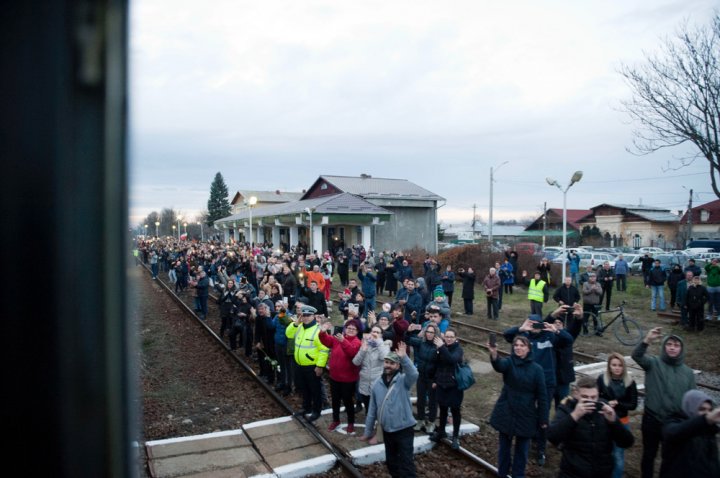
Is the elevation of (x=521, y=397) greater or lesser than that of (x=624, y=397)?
lesser

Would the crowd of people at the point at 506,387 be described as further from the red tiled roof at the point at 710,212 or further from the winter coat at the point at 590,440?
the red tiled roof at the point at 710,212

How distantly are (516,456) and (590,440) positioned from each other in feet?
5.12

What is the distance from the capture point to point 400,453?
18.5ft

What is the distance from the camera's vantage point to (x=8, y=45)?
895 millimetres

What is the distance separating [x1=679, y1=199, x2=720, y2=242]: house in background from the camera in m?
55.9

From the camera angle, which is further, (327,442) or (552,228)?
(552,228)

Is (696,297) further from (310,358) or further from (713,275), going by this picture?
(310,358)

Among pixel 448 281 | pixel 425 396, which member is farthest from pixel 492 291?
pixel 425 396

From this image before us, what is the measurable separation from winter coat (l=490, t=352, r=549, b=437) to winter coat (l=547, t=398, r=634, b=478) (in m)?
1.13

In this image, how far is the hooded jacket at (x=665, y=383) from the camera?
5.16m

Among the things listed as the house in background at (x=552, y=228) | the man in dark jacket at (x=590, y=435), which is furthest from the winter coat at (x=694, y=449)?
the house in background at (x=552, y=228)

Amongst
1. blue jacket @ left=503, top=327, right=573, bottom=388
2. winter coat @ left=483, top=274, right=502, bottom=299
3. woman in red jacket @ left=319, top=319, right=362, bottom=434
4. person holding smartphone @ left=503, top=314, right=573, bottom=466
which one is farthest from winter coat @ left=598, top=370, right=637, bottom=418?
winter coat @ left=483, top=274, right=502, bottom=299

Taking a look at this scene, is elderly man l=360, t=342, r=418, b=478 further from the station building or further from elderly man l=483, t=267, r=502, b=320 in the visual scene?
the station building

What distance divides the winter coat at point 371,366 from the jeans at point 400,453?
1535mm
